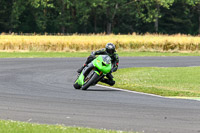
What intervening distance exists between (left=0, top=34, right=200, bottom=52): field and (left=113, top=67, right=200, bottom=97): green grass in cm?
1475

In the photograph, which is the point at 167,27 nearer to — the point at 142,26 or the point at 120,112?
the point at 142,26

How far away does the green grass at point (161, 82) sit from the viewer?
1558 cm

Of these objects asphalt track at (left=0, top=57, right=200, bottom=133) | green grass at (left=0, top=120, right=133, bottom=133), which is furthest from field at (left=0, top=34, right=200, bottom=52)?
green grass at (left=0, top=120, right=133, bottom=133)

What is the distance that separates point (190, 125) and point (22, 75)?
39.1 feet

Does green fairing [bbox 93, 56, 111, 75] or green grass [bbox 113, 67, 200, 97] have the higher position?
green fairing [bbox 93, 56, 111, 75]

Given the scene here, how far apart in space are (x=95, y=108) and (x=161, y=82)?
303 inches

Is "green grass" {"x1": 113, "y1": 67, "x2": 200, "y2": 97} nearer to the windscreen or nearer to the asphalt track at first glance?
the asphalt track

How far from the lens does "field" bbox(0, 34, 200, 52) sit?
37.7 metres

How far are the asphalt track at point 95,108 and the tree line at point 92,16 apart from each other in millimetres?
47720

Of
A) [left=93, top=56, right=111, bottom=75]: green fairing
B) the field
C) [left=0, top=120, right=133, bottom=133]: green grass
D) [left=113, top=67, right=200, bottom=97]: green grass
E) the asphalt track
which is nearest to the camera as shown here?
[left=0, top=120, right=133, bottom=133]: green grass

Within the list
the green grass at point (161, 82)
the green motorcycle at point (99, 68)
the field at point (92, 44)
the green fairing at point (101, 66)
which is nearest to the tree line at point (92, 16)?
the field at point (92, 44)

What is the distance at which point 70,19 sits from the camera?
7331 cm

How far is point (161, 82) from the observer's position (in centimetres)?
1873

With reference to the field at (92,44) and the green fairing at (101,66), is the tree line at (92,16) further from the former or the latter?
the green fairing at (101,66)
